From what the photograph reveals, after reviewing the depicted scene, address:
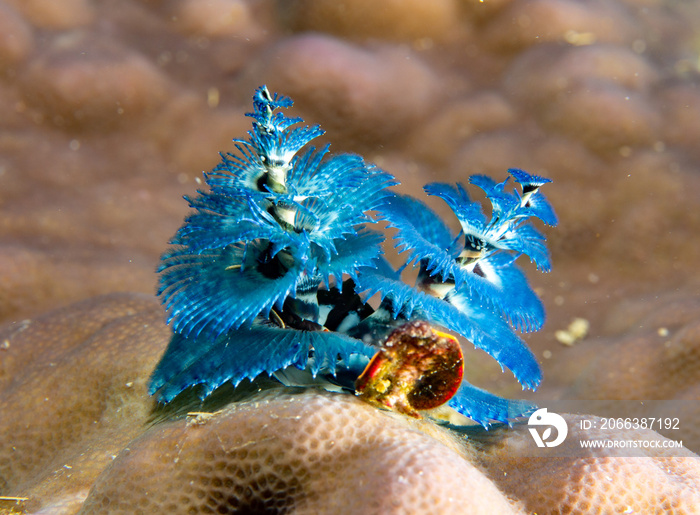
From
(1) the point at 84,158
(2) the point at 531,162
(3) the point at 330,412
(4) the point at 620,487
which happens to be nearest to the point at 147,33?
(1) the point at 84,158

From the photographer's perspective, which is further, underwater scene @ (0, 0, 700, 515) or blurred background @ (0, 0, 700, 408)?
blurred background @ (0, 0, 700, 408)

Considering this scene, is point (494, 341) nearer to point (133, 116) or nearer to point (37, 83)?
point (133, 116)

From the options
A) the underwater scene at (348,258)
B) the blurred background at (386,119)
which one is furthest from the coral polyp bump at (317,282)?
the blurred background at (386,119)

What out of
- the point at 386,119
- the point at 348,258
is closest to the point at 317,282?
the point at 348,258

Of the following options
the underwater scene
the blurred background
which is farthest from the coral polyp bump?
the blurred background

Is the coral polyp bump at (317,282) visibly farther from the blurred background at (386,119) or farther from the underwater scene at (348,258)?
the blurred background at (386,119)

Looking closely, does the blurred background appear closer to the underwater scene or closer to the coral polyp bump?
the underwater scene

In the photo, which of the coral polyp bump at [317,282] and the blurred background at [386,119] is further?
the blurred background at [386,119]
